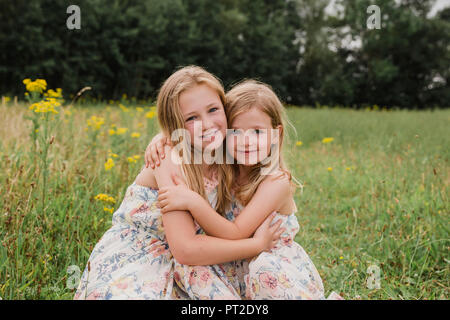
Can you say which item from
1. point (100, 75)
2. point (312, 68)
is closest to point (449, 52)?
point (312, 68)

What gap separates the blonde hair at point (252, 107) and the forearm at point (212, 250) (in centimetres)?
26

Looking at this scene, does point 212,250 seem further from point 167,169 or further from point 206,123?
point 206,123

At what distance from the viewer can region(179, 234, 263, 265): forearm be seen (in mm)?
1489

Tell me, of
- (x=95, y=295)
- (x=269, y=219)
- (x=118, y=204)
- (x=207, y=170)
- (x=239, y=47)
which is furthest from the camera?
(x=239, y=47)

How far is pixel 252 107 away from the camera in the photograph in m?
1.75

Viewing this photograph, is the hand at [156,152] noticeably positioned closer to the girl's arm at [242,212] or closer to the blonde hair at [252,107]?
the girl's arm at [242,212]

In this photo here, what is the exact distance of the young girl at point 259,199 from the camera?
150cm

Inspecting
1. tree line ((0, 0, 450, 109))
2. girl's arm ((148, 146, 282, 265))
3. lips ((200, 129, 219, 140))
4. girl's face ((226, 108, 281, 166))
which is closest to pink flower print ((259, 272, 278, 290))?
girl's arm ((148, 146, 282, 265))

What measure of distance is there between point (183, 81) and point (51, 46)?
1044 cm

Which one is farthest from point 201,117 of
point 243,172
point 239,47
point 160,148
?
point 239,47

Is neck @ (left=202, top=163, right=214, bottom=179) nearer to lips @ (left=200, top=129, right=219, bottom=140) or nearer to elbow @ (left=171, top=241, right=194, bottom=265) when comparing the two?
lips @ (left=200, top=129, right=219, bottom=140)

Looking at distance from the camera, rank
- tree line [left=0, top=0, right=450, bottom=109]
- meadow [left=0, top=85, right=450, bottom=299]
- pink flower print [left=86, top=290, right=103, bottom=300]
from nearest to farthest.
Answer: pink flower print [left=86, top=290, right=103, bottom=300] → meadow [left=0, top=85, right=450, bottom=299] → tree line [left=0, top=0, right=450, bottom=109]

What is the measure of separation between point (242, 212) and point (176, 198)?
29 centimetres
